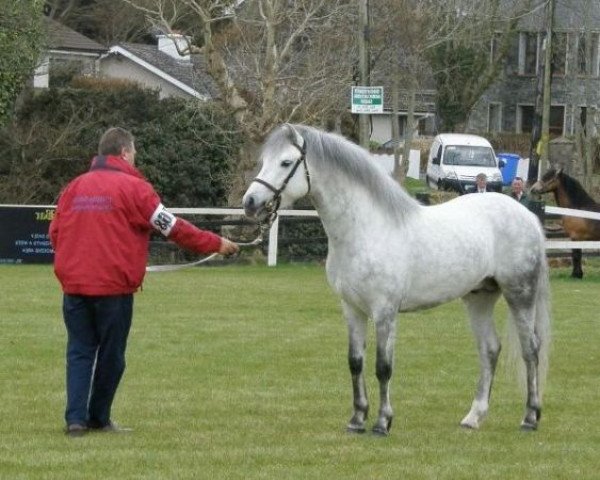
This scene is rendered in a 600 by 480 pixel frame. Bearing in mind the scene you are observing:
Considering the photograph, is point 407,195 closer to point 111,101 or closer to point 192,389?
point 192,389

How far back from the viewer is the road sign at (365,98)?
2706 centimetres

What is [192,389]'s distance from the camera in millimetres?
11867

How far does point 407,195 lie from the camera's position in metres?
9.95

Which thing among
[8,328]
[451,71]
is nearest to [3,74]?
Result: [8,328]

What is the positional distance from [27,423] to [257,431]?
165cm

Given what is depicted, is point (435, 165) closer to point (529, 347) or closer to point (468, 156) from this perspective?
point (468, 156)

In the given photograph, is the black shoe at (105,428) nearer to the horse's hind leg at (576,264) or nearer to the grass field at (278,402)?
the grass field at (278,402)

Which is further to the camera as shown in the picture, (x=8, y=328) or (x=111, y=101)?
(x=111, y=101)

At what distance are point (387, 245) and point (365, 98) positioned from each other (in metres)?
17.7

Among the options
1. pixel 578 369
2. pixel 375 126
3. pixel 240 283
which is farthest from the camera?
pixel 375 126

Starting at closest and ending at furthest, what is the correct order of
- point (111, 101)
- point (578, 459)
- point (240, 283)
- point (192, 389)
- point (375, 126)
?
point (578, 459)
point (192, 389)
point (240, 283)
point (111, 101)
point (375, 126)

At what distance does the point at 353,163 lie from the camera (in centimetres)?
966

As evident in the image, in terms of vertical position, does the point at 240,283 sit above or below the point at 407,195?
below

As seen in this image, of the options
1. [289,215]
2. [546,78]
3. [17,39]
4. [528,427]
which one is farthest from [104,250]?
[546,78]
